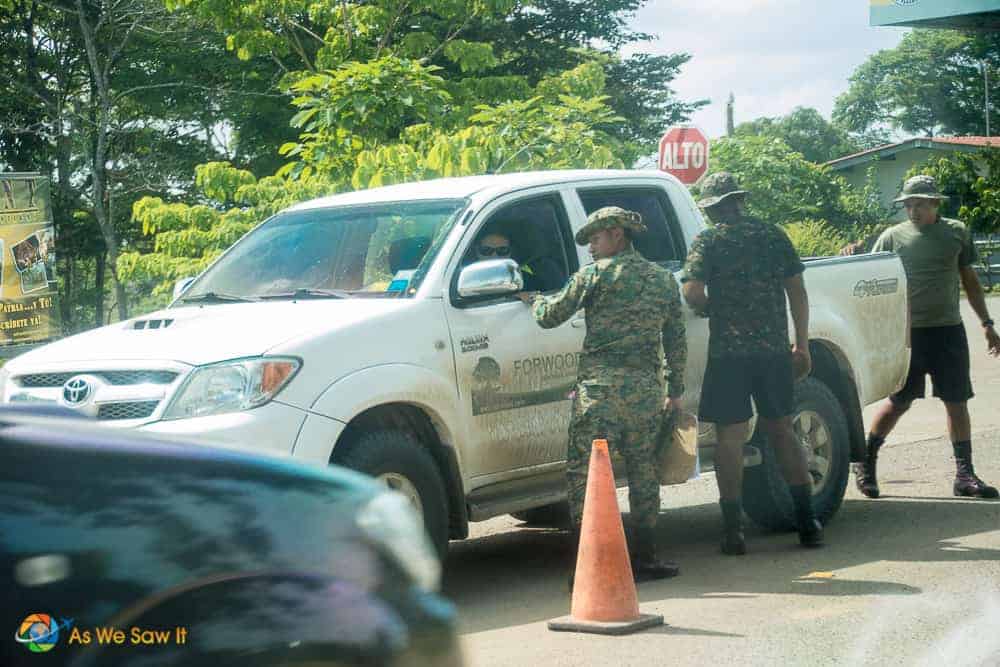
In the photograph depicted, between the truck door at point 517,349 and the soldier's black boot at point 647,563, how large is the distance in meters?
0.59

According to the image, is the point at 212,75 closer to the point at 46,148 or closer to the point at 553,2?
the point at 46,148

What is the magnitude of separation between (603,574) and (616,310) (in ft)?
4.88

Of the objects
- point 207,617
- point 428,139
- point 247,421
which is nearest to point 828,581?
point 247,421

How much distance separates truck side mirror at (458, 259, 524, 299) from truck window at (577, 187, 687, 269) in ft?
5.03

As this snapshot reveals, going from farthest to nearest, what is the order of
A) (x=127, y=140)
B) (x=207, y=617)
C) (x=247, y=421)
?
(x=127, y=140) < (x=247, y=421) < (x=207, y=617)

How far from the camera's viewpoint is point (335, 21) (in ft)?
71.2

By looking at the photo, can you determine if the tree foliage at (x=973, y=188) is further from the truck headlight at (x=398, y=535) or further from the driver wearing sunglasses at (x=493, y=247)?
the truck headlight at (x=398, y=535)

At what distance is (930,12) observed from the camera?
29516mm

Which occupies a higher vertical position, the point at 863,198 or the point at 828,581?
the point at 863,198

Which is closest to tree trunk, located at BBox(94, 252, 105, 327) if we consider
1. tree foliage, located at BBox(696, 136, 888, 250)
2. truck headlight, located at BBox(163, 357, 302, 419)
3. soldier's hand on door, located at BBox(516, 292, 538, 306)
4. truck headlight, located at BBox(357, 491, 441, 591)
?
tree foliage, located at BBox(696, 136, 888, 250)

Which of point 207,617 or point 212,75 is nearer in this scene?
point 207,617

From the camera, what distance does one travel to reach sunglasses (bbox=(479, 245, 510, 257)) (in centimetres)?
756

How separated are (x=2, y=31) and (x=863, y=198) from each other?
2803cm

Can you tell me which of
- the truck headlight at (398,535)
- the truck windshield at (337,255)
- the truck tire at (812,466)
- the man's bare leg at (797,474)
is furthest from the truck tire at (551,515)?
the truck headlight at (398,535)
